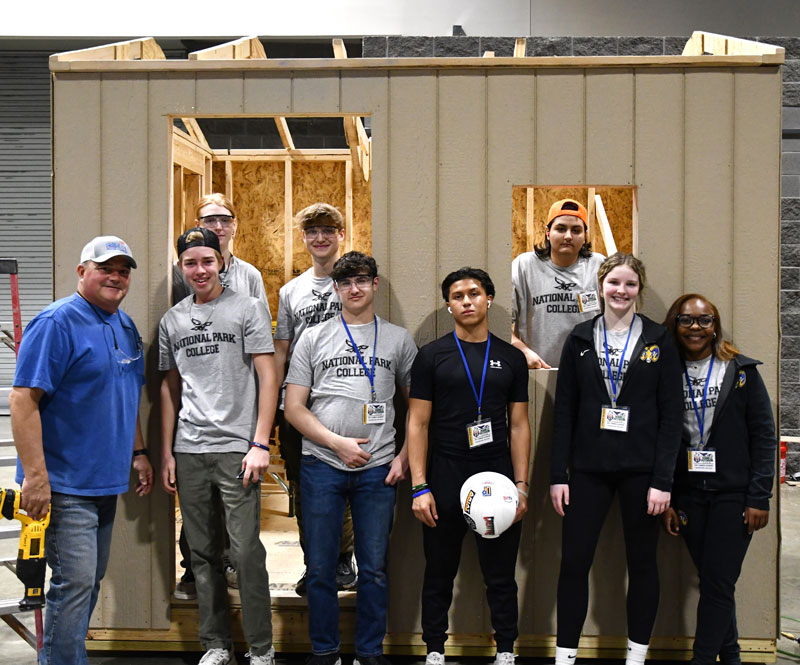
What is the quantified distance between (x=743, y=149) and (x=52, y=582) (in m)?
3.39

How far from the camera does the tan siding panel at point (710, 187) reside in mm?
3367

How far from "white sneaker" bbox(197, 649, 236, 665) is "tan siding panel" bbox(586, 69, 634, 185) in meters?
2.64

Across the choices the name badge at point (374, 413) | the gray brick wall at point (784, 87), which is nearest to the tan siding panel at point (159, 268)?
the name badge at point (374, 413)

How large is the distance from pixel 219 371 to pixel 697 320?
6.56 ft

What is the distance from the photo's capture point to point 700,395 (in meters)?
3.05

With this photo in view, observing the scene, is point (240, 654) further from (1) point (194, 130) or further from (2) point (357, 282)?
(1) point (194, 130)

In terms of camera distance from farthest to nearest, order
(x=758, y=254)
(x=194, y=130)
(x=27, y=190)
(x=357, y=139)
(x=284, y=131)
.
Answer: (x=27, y=190)
(x=194, y=130)
(x=284, y=131)
(x=357, y=139)
(x=758, y=254)

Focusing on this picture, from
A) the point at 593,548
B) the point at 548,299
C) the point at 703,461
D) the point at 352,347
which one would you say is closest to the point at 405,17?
the point at 548,299

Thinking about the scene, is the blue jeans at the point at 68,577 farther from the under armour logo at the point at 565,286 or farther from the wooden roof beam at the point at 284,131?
the wooden roof beam at the point at 284,131

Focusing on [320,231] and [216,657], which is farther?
[320,231]

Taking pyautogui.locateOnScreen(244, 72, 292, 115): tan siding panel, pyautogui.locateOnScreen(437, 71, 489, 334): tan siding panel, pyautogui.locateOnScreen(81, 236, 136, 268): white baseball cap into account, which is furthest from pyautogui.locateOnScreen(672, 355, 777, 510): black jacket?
pyautogui.locateOnScreen(81, 236, 136, 268): white baseball cap

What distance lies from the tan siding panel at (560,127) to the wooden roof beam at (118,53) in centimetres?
198

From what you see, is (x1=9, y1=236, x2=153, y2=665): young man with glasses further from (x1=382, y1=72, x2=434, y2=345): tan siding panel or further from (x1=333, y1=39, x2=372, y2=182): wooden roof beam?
(x1=333, y1=39, x2=372, y2=182): wooden roof beam

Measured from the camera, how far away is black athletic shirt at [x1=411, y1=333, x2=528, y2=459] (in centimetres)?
302
